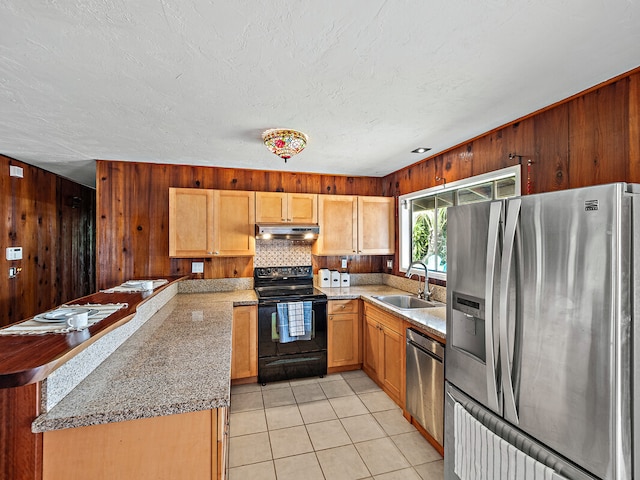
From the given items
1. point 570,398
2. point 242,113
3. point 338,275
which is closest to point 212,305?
point 338,275

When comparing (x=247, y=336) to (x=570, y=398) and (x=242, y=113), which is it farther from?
(x=570, y=398)

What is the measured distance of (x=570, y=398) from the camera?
126 cm

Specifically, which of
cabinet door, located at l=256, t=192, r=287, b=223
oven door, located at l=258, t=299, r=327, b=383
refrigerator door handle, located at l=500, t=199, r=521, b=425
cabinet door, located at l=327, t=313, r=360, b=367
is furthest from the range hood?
refrigerator door handle, located at l=500, t=199, r=521, b=425

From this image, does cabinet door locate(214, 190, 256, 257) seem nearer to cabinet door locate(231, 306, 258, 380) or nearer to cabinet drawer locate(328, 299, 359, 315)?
cabinet door locate(231, 306, 258, 380)

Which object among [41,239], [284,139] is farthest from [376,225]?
[41,239]

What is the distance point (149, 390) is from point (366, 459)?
1.62 meters

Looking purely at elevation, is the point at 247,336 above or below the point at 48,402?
below

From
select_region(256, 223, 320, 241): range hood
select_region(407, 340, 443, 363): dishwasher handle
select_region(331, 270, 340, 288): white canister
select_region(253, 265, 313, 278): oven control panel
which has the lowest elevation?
select_region(407, 340, 443, 363): dishwasher handle

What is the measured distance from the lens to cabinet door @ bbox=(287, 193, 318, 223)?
364 centimetres

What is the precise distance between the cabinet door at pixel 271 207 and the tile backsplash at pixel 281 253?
41 cm

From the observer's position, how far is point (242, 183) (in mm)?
3812

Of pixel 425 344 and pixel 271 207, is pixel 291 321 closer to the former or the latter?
pixel 271 207

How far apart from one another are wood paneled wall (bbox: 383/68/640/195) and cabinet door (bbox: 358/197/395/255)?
140 cm

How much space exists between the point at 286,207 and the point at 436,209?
1.66 metres
